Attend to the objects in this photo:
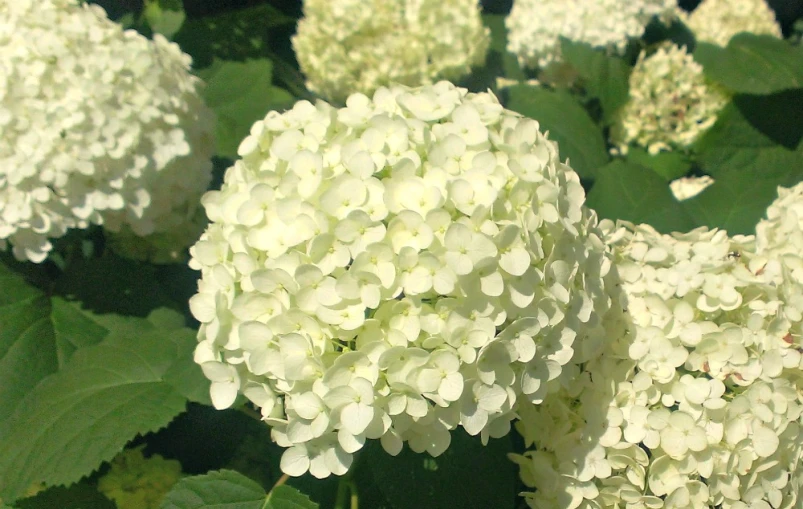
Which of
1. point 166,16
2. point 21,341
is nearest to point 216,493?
point 21,341

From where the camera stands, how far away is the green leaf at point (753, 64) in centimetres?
195

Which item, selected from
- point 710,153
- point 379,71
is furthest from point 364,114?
point 710,153

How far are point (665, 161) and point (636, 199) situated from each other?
0.74 metres

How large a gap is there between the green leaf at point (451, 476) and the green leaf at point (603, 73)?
1431 mm

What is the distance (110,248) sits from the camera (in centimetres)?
175

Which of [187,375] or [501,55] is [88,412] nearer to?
[187,375]

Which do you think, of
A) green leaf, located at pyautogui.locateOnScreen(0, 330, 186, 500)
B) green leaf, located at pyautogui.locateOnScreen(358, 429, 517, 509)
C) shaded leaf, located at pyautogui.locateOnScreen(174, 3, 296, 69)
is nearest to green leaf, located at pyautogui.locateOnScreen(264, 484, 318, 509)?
green leaf, located at pyautogui.locateOnScreen(358, 429, 517, 509)

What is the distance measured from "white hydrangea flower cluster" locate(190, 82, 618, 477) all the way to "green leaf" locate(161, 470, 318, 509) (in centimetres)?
16

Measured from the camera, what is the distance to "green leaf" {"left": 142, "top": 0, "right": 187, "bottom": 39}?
2.14 meters

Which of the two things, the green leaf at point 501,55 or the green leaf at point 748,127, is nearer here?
the green leaf at point 748,127

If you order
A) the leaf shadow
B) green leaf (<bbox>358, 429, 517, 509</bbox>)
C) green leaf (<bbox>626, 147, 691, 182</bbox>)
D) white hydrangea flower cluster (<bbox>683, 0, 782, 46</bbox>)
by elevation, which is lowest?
green leaf (<bbox>626, 147, 691, 182</bbox>)

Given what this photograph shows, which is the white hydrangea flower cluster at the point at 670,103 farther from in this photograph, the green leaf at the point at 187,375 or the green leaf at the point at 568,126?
the green leaf at the point at 187,375

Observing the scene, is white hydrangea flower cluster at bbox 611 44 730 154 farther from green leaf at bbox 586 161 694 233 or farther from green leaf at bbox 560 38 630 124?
green leaf at bbox 586 161 694 233

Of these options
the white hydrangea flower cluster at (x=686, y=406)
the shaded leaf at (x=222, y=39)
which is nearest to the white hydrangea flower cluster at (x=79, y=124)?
the shaded leaf at (x=222, y=39)
